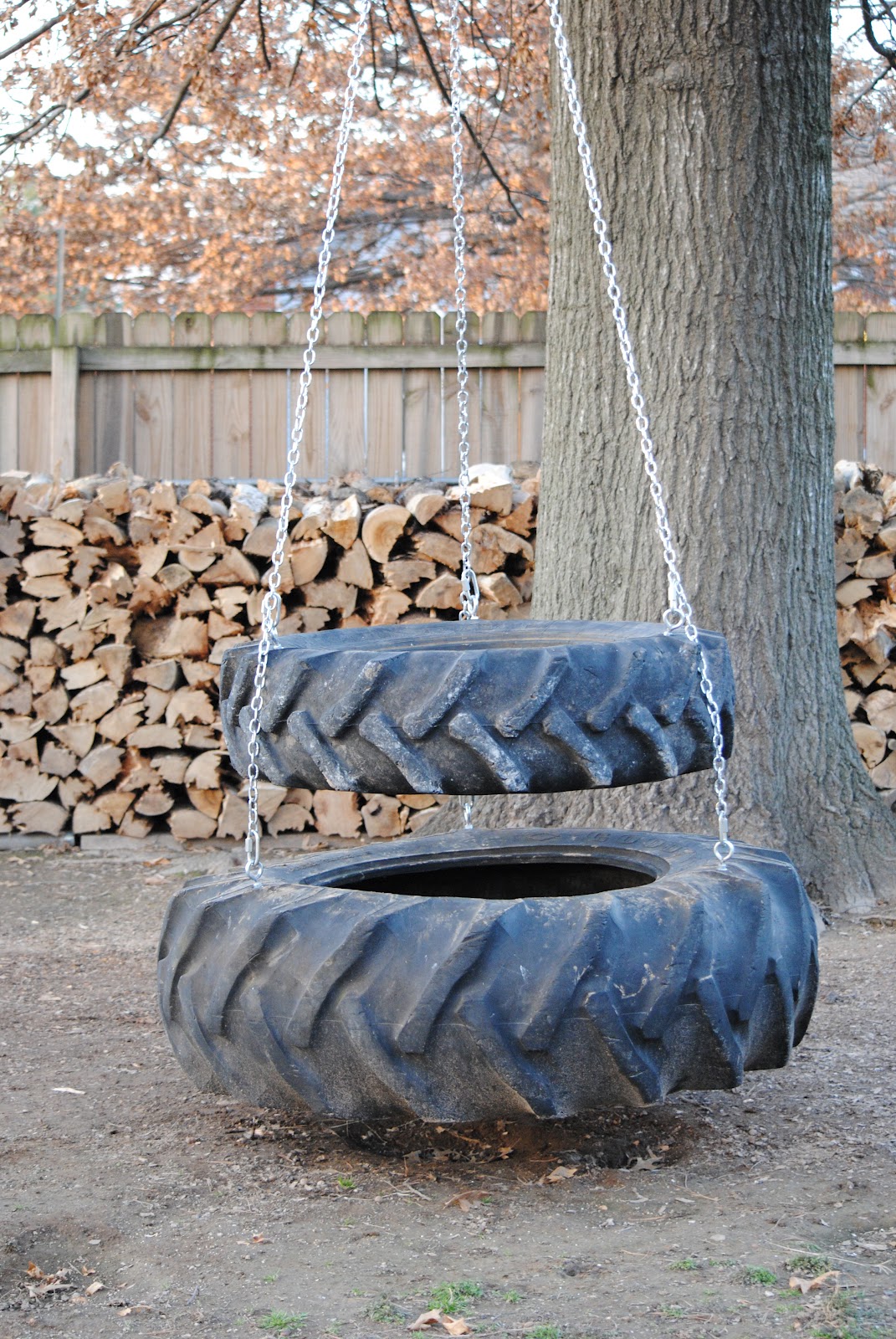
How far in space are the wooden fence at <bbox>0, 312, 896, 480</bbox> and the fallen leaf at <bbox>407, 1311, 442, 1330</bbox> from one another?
16.9 feet

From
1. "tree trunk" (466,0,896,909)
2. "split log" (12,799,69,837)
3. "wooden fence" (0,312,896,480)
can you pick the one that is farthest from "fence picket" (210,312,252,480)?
"tree trunk" (466,0,896,909)

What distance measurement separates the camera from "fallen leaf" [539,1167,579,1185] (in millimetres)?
2354

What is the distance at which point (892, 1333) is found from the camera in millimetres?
1756

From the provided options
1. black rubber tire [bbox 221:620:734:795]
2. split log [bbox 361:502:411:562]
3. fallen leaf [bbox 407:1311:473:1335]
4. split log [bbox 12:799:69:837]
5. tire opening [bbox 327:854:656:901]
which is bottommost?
split log [bbox 12:799:69:837]

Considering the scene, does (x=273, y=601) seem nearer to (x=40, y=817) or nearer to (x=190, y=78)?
(x=40, y=817)

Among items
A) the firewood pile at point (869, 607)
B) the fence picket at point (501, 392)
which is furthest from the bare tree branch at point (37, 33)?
the firewood pile at point (869, 607)

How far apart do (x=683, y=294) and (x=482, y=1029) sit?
2.82 m

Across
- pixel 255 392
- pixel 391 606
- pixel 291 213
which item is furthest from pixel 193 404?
pixel 291 213

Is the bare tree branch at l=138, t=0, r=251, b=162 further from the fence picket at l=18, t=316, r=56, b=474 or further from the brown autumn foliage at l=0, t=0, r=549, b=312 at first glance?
the brown autumn foliage at l=0, t=0, r=549, b=312

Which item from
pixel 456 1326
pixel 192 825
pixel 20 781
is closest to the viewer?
pixel 456 1326

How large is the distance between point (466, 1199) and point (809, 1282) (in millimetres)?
609

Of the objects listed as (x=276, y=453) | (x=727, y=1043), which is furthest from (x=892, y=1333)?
(x=276, y=453)

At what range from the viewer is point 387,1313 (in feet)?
6.05

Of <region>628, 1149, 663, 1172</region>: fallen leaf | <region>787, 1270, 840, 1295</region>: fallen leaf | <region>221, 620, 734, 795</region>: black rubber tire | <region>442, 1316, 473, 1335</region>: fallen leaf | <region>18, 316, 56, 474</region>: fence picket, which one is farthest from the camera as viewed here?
<region>18, 316, 56, 474</region>: fence picket
